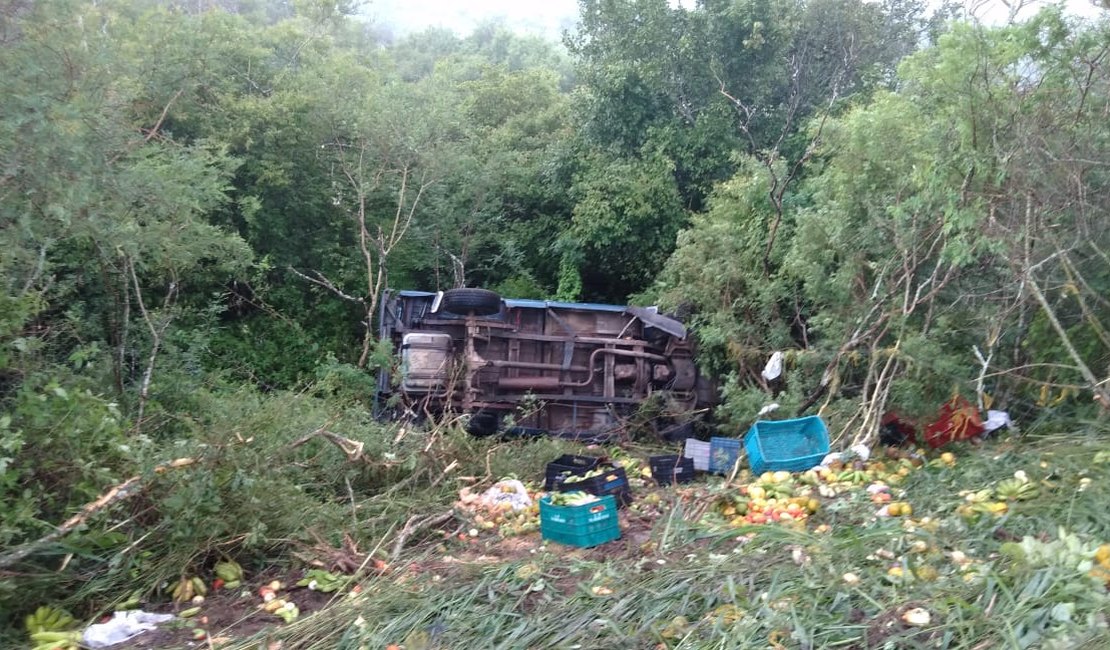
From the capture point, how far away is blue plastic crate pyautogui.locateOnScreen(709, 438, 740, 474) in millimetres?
8445

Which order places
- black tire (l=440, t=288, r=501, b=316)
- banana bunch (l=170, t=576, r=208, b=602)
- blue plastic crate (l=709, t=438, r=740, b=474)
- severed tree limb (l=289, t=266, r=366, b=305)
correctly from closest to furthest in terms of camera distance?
banana bunch (l=170, t=576, r=208, b=602) → blue plastic crate (l=709, t=438, r=740, b=474) → black tire (l=440, t=288, r=501, b=316) → severed tree limb (l=289, t=266, r=366, b=305)

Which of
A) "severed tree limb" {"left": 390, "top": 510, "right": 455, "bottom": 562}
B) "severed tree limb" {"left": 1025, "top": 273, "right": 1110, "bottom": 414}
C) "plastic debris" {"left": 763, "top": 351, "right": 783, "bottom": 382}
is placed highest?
"severed tree limb" {"left": 1025, "top": 273, "right": 1110, "bottom": 414}

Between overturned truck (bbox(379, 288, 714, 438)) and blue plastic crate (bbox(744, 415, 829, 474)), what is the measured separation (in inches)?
117

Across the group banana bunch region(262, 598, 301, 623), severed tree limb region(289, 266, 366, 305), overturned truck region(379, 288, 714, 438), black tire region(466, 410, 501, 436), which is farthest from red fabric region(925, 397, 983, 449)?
severed tree limb region(289, 266, 366, 305)

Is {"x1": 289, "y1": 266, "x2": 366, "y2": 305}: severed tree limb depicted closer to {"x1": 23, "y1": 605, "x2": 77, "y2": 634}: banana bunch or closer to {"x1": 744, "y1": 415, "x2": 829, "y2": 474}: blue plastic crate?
{"x1": 744, "y1": 415, "x2": 829, "y2": 474}: blue plastic crate

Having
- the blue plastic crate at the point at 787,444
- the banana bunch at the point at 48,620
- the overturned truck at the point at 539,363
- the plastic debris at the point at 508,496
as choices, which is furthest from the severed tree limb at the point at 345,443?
the overturned truck at the point at 539,363

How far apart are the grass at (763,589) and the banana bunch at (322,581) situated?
0.19 metres

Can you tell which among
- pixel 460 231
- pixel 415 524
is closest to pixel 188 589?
pixel 415 524

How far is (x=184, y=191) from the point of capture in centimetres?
920

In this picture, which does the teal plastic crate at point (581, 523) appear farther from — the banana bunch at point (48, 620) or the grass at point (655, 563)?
the banana bunch at point (48, 620)

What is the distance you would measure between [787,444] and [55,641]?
6.08 metres

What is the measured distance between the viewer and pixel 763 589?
4.44m

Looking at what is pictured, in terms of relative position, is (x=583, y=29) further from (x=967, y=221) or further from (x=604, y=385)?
(x=967, y=221)

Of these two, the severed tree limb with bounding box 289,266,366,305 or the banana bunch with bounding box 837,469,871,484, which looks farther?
the severed tree limb with bounding box 289,266,366,305
